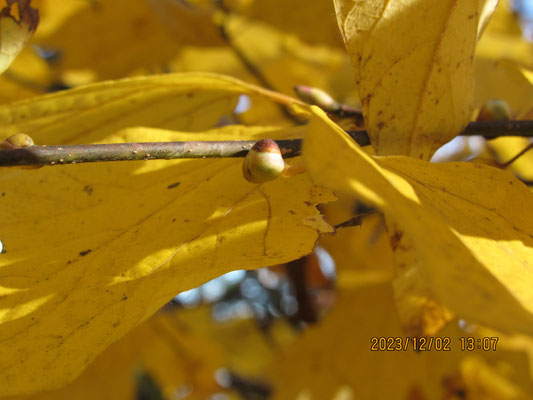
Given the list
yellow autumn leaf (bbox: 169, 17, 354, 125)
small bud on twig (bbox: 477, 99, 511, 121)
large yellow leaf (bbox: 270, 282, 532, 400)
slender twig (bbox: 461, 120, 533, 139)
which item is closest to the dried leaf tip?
slender twig (bbox: 461, 120, 533, 139)

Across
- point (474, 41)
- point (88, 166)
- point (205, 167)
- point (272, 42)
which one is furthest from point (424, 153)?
point (272, 42)

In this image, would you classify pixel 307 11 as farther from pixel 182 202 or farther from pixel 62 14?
pixel 182 202

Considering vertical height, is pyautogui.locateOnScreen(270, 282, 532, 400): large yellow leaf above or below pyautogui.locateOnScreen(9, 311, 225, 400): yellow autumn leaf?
above

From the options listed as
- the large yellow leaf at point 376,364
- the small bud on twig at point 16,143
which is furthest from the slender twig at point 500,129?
the large yellow leaf at point 376,364

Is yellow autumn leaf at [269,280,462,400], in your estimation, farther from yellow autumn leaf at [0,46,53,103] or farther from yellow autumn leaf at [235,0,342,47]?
yellow autumn leaf at [0,46,53,103]

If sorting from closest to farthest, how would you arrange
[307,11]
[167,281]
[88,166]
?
[167,281] < [88,166] < [307,11]

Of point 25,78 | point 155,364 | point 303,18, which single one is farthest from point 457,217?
point 155,364
